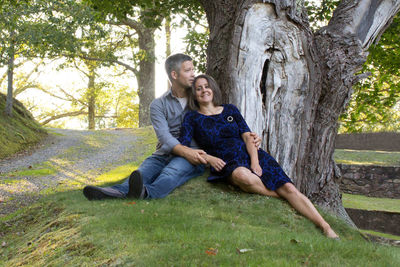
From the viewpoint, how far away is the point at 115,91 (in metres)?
33.8

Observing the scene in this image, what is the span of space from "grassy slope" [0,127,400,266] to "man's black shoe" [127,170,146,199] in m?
0.16

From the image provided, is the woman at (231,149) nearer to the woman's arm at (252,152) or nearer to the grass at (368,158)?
the woman's arm at (252,152)

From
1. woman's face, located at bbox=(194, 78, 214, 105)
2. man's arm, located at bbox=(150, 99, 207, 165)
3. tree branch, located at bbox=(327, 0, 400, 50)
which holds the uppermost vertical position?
tree branch, located at bbox=(327, 0, 400, 50)

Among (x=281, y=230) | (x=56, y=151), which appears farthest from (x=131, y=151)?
(x=281, y=230)

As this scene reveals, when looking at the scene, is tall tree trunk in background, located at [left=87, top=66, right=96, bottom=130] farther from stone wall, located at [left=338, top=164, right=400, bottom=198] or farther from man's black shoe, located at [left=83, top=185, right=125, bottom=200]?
man's black shoe, located at [left=83, top=185, right=125, bottom=200]

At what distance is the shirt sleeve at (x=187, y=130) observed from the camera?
19.0ft

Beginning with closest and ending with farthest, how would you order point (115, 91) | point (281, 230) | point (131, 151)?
point (281, 230)
point (131, 151)
point (115, 91)

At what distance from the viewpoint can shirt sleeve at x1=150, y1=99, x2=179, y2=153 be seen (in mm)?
5762

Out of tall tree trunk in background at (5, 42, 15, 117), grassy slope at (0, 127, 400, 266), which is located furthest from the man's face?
tall tree trunk in background at (5, 42, 15, 117)

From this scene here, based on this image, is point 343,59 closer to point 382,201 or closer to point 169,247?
point 169,247

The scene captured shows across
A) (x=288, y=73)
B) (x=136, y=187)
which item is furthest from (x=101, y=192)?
(x=288, y=73)

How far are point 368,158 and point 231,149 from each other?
37.1ft

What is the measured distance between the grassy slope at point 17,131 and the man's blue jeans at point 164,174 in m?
9.76

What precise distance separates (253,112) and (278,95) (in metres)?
0.48
